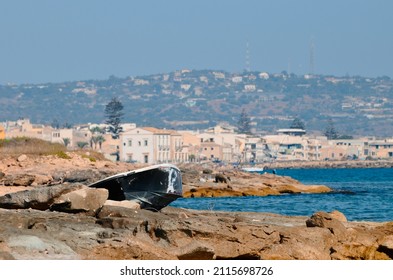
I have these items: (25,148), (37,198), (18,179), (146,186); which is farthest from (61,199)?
(25,148)

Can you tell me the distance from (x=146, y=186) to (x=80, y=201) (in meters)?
3.02

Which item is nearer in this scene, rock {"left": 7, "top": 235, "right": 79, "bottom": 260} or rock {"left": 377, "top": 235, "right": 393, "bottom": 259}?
rock {"left": 7, "top": 235, "right": 79, "bottom": 260}

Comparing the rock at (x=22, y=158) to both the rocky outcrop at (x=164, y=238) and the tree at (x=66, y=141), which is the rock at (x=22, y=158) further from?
the tree at (x=66, y=141)

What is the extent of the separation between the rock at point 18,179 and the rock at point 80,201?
1870cm

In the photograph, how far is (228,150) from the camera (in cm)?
18962

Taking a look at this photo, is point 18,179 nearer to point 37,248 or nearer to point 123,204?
point 123,204

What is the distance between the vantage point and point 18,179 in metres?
36.7

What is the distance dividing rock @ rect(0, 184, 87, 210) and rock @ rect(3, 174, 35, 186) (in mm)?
18293

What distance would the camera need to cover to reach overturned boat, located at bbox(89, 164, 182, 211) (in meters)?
18.7

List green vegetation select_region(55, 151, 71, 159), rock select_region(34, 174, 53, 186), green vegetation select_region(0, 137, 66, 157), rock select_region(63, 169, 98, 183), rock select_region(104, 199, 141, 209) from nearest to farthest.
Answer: rock select_region(104, 199, 141, 209)
rock select_region(34, 174, 53, 186)
rock select_region(63, 169, 98, 183)
green vegetation select_region(0, 137, 66, 157)
green vegetation select_region(55, 151, 71, 159)

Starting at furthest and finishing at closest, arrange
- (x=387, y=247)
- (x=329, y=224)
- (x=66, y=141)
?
(x=66, y=141) → (x=329, y=224) → (x=387, y=247)

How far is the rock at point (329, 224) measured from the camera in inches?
605

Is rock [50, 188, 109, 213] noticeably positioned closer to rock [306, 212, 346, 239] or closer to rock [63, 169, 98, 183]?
rock [306, 212, 346, 239]

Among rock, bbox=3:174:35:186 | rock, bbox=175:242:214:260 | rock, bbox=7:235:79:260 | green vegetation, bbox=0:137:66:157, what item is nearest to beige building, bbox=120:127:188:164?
green vegetation, bbox=0:137:66:157
